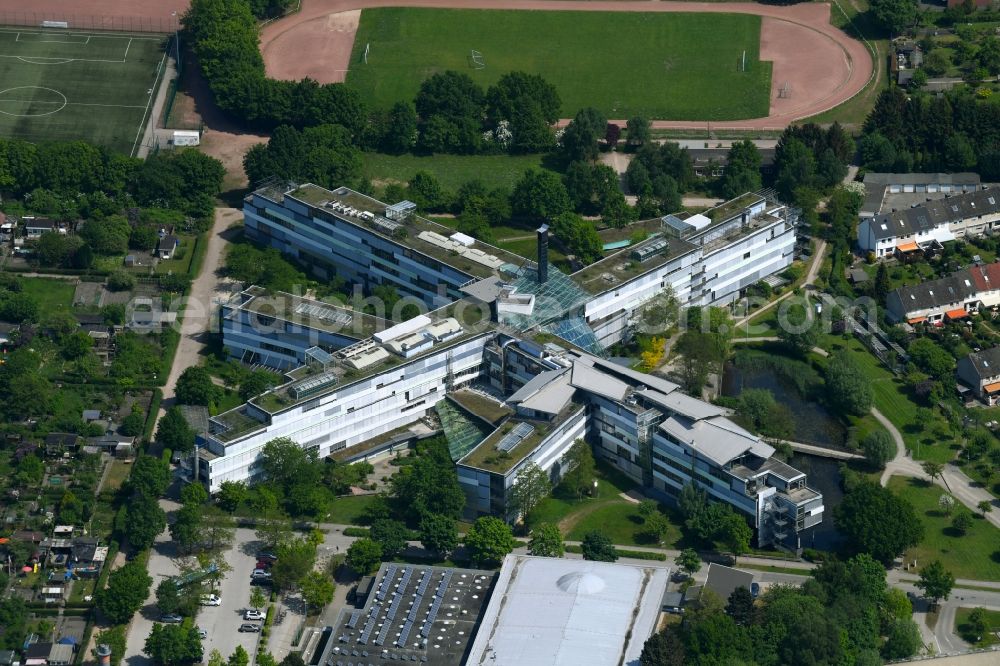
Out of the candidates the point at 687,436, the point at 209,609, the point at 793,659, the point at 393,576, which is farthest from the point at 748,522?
the point at 209,609

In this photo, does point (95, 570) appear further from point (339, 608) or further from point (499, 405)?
point (499, 405)

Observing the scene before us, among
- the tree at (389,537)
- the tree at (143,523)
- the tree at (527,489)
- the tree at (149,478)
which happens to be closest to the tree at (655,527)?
the tree at (527,489)

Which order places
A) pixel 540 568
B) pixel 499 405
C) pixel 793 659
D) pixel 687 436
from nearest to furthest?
pixel 793 659, pixel 540 568, pixel 687 436, pixel 499 405

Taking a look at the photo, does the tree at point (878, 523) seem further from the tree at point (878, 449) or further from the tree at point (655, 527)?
the tree at point (655, 527)

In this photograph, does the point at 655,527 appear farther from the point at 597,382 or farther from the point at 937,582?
the point at 937,582

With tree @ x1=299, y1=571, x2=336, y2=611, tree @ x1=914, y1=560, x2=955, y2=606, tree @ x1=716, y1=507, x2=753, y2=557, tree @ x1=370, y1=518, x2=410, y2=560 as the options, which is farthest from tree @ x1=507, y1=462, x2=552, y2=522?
tree @ x1=914, y1=560, x2=955, y2=606

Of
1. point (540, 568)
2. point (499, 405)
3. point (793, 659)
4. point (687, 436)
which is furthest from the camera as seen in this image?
point (499, 405)

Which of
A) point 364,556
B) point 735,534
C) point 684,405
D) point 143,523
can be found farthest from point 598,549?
point 143,523
